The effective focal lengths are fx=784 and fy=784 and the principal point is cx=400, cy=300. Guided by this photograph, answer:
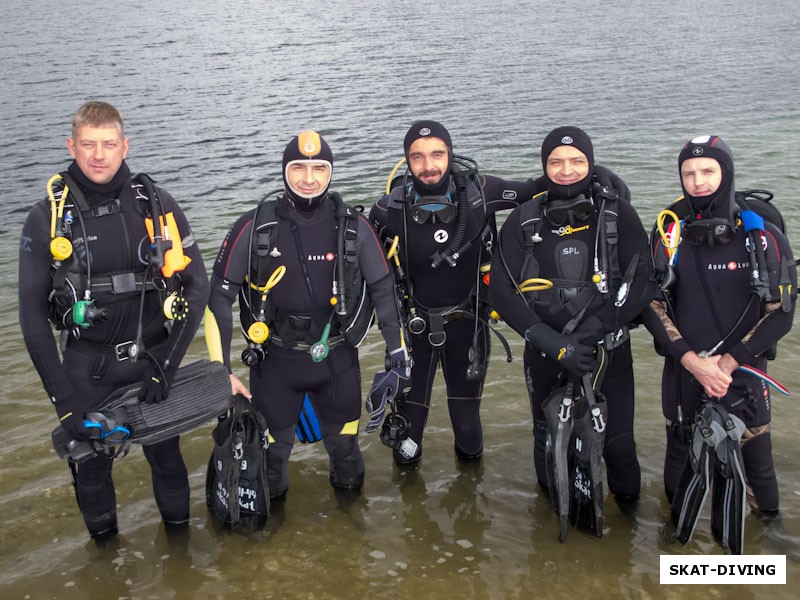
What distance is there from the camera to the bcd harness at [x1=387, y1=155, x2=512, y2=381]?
201 inches

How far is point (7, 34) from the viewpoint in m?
29.9

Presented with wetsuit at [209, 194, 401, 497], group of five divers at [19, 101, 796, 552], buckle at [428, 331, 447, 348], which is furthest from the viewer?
buckle at [428, 331, 447, 348]

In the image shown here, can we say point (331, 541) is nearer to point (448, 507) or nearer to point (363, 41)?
point (448, 507)

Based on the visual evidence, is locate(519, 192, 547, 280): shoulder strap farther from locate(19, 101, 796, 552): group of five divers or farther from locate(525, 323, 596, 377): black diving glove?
locate(525, 323, 596, 377): black diving glove

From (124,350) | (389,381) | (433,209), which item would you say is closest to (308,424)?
(389,381)

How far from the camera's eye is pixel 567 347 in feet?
14.8

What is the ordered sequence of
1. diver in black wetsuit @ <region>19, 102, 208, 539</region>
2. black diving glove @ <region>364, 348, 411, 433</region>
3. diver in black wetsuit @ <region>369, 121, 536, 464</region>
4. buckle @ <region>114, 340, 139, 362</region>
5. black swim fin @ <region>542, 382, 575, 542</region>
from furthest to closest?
diver in black wetsuit @ <region>369, 121, 536, 464</region> < black diving glove @ <region>364, 348, 411, 433</region> < black swim fin @ <region>542, 382, 575, 542</region> < buckle @ <region>114, 340, 139, 362</region> < diver in black wetsuit @ <region>19, 102, 208, 539</region>

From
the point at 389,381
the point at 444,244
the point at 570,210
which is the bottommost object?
the point at 389,381

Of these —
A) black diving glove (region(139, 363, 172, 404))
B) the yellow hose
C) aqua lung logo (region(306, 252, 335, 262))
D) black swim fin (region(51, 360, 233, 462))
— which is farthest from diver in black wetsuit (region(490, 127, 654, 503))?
black diving glove (region(139, 363, 172, 404))

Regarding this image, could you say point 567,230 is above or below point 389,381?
above

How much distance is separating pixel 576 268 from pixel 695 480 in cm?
141

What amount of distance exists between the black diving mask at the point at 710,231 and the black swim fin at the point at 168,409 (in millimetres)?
2838

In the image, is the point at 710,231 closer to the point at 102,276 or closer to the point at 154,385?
the point at 154,385

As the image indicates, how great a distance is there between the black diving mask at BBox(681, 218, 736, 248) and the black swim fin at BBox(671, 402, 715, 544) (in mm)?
949
